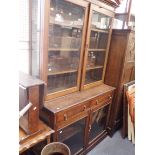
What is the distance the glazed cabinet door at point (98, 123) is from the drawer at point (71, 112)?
12.4 inches

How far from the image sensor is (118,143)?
2355 millimetres

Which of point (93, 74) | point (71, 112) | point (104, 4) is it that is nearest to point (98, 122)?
point (93, 74)

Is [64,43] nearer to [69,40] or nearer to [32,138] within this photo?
[69,40]

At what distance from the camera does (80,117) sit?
1.71 m

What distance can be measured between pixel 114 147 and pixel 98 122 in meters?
0.44

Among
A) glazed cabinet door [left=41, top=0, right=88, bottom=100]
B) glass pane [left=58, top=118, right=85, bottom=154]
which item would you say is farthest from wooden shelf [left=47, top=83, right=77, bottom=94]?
glass pane [left=58, top=118, right=85, bottom=154]

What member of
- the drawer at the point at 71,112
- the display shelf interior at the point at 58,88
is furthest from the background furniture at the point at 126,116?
the display shelf interior at the point at 58,88

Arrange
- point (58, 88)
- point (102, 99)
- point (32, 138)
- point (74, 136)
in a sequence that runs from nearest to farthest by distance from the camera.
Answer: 1. point (32, 138)
2. point (58, 88)
3. point (74, 136)
4. point (102, 99)

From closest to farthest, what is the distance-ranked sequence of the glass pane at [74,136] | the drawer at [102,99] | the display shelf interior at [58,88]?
the display shelf interior at [58,88] → the glass pane at [74,136] → the drawer at [102,99]

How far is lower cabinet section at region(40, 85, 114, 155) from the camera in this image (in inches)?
56.9

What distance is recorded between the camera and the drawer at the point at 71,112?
1428 mm

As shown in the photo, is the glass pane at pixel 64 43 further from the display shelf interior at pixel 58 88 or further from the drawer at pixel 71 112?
the drawer at pixel 71 112
